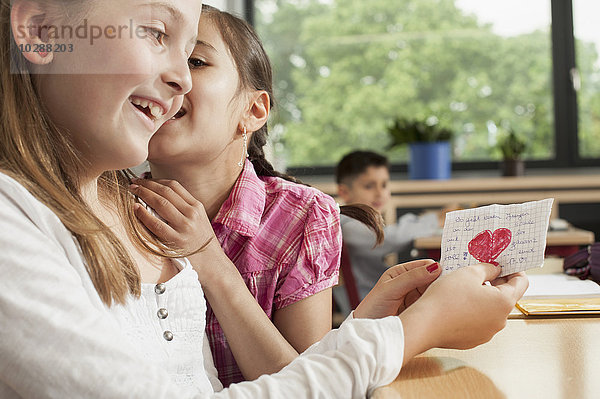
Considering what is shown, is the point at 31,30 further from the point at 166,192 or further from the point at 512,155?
the point at 512,155

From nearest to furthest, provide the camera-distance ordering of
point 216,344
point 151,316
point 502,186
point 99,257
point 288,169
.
Result: point 99,257
point 151,316
point 216,344
point 502,186
point 288,169

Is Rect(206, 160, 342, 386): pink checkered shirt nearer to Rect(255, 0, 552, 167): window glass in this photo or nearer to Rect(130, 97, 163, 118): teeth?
Rect(130, 97, 163, 118): teeth

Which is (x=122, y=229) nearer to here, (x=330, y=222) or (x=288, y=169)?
(x=330, y=222)

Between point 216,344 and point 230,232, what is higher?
point 230,232

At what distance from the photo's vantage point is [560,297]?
4.04ft

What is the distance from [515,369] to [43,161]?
58 cm

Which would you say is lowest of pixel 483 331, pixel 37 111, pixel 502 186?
pixel 502 186

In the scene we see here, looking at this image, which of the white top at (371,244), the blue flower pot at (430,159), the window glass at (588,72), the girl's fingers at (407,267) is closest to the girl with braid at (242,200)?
the girl's fingers at (407,267)

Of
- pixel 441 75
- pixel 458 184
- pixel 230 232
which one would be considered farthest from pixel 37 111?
pixel 441 75

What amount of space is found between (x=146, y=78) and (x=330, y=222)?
1.75 feet

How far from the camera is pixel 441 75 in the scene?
4.71 meters

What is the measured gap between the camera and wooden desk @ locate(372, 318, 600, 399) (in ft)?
2.37

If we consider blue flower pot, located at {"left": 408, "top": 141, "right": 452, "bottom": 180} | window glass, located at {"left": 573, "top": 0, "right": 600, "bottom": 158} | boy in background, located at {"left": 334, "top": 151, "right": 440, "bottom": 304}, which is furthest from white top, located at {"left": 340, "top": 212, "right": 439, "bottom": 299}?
window glass, located at {"left": 573, "top": 0, "right": 600, "bottom": 158}

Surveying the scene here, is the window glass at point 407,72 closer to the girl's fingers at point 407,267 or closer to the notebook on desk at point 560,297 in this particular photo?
the notebook on desk at point 560,297
